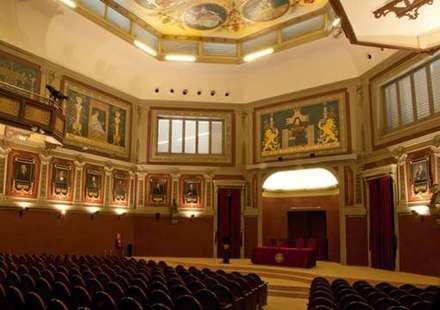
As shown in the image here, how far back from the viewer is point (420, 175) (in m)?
12.0

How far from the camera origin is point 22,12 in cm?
1299

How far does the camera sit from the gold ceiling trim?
15.2m

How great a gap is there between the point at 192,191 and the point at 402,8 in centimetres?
1330

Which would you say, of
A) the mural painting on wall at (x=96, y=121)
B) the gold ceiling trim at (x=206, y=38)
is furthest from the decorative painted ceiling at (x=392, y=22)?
the mural painting on wall at (x=96, y=121)

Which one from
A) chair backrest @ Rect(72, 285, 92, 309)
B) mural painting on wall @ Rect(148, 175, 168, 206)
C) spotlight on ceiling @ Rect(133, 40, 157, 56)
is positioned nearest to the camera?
chair backrest @ Rect(72, 285, 92, 309)

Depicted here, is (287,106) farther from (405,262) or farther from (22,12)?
(22,12)

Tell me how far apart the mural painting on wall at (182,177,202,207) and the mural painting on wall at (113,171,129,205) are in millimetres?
2531

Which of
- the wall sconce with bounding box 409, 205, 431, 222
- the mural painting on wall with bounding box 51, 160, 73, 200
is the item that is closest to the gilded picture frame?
the wall sconce with bounding box 409, 205, 431, 222

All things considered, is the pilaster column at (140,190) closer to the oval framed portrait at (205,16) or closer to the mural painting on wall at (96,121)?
the mural painting on wall at (96,121)

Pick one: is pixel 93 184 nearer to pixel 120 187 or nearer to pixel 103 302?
pixel 120 187

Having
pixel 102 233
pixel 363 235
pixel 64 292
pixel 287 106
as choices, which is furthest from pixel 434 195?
pixel 102 233

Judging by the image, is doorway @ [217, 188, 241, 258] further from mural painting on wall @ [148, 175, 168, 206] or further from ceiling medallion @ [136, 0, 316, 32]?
ceiling medallion @ [136, 0, 316, 32]

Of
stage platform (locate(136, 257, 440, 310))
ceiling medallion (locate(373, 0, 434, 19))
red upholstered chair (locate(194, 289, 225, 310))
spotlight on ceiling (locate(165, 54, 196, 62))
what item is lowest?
stage platform (locate(136, 257, 440, 310))

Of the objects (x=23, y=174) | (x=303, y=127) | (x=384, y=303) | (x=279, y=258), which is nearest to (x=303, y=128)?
(x=303, y=127)
